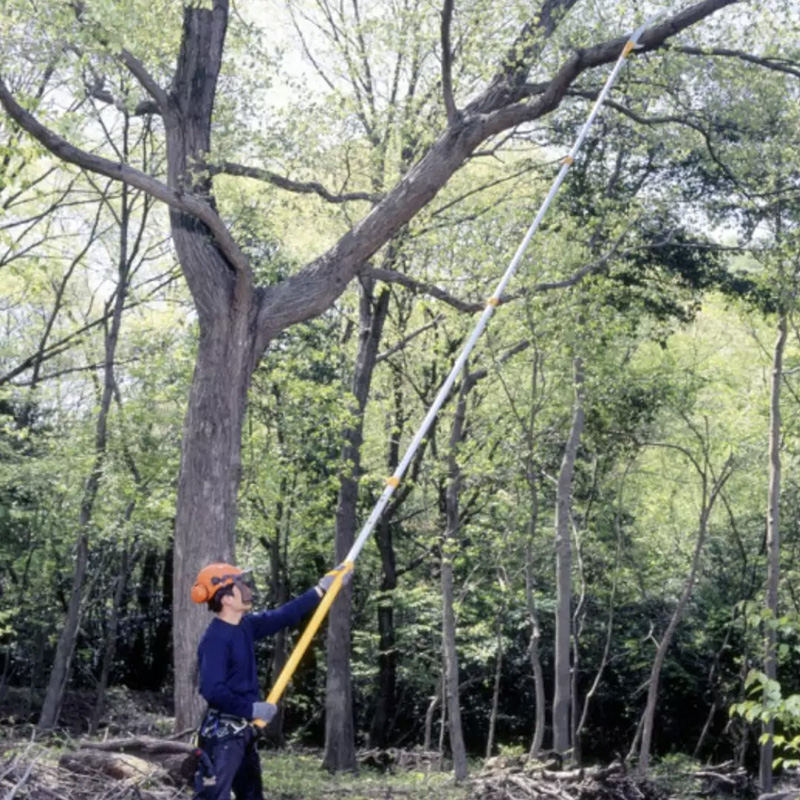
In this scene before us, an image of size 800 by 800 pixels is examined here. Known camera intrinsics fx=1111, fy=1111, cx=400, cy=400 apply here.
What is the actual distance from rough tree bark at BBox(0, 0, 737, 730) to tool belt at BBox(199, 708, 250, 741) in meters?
2.70

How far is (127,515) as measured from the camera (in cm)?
1866

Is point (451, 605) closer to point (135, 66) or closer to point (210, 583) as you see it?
point (135, 66)

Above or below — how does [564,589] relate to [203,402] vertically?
below

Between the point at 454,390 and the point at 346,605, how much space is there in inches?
151

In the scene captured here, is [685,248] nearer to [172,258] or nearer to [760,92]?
[760,92]

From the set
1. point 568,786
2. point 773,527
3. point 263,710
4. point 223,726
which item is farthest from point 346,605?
point 263,710

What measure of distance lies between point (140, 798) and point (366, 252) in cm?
442

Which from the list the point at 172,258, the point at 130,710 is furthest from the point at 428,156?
the point at 130,710

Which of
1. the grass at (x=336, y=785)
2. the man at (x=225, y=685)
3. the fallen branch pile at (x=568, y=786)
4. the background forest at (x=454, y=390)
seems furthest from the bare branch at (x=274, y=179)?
the fallen branch pile at (x=568, y=786)

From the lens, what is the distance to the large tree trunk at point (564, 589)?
49.5ft

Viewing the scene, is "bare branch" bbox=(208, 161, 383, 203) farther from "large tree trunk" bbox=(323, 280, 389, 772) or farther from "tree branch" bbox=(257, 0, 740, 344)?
"large tree trunk" bbox=(323, 280, 389, 772)

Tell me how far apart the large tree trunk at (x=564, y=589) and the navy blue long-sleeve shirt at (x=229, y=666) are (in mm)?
10080

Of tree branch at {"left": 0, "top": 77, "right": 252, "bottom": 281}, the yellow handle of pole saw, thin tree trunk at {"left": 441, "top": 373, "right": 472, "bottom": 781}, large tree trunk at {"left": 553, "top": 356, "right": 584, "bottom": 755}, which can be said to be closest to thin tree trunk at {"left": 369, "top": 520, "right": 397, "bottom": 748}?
large tree trunk at {"left": 553, "top": 356, "right": 584, "bottom": 755}

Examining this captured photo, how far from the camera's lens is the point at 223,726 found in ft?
17.7
